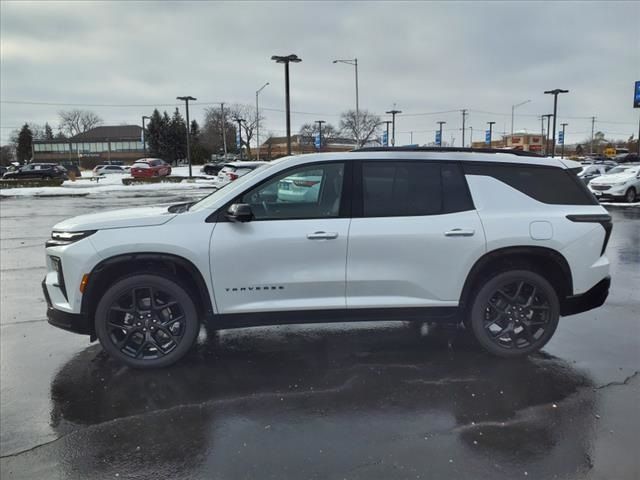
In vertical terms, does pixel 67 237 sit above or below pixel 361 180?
below

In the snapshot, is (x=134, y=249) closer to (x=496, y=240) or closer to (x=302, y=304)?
(x=302, y=304)

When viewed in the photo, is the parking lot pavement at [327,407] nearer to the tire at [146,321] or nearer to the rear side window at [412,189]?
the tire at [146,321]

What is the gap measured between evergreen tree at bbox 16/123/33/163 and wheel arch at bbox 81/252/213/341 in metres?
115

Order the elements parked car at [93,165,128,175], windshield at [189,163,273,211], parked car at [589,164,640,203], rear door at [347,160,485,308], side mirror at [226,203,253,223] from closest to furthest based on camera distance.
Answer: side mirror at [226,203,253,223] < rear door at [347,160,485,308] < windshield at [189,163,273,211] < parked car at [589,164,640,203] < parked car at [93,165,128,175]

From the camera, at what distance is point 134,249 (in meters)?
4.07

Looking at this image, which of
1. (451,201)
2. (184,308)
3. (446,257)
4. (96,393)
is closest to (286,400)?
(184,308)

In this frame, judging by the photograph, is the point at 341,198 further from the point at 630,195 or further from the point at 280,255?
the point at 630,195

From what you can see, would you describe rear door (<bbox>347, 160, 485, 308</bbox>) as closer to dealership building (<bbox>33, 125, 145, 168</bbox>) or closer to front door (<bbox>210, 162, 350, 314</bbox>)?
front door (<bbox>210, 162, 350, 314</bbox>)

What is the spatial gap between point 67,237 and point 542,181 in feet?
13.5

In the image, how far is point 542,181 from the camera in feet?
15.0

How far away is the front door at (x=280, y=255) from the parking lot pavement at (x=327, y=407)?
24.5 inches

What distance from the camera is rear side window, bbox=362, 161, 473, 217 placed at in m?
4.37

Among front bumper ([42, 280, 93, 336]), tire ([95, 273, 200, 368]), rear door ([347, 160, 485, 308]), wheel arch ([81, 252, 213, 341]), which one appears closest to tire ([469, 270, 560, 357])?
rear door ([347, 160, 485, 308])

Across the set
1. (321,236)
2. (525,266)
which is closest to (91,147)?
(321,236)
